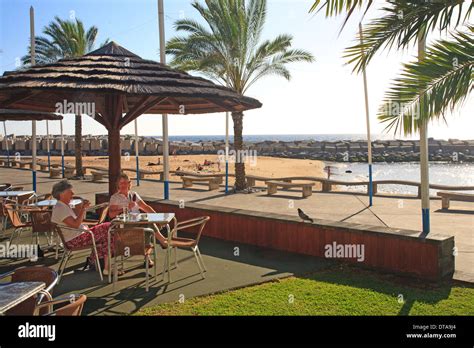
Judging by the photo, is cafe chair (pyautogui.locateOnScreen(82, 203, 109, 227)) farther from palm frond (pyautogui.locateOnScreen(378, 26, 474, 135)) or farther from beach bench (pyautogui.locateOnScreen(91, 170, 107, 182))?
beach bench (pyautogui.locateOnScreen(91, 170, 107, 182))

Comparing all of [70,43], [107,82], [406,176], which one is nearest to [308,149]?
[406,176]

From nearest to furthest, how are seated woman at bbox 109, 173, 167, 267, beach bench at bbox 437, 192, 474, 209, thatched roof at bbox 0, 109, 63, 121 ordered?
1. seated woman at bbox 109, 173, 167, 267
2. thatched roof at bbox 0, 109, 63, 121
3. beach bench at bbox 437, 192, 474, 209

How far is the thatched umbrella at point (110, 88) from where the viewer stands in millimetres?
6191

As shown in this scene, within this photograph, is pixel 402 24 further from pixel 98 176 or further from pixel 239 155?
pixel 98 176

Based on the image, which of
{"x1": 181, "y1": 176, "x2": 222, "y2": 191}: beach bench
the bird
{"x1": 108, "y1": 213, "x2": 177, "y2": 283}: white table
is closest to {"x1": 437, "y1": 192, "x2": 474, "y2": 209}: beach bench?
the bird

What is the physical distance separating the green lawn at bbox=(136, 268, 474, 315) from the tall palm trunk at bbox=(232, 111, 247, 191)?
11885 mm

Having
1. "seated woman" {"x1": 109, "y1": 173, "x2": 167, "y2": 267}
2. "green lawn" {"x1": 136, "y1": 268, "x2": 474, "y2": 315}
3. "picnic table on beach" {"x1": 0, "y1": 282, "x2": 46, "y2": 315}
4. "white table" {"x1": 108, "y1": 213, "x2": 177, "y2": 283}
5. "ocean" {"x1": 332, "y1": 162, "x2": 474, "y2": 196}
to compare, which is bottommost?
"ocean" {"x1": 332, "y1": 162, "x2": 474, "y2": 196}

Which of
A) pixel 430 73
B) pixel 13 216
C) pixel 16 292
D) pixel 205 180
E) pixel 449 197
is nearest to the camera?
pixel 16 292

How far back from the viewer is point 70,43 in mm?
23891

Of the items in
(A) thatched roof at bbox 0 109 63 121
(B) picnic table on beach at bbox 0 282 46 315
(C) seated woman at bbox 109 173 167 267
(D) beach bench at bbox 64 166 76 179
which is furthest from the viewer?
(D) beach bench at bbox 64 166 76 179

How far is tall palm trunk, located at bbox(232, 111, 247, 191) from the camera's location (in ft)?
58.5

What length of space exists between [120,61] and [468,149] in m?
64.5

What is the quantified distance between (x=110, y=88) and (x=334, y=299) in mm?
3908

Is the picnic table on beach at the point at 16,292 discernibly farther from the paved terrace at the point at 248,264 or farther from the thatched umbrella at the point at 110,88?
the thatched umbrella at the point at 110,88
